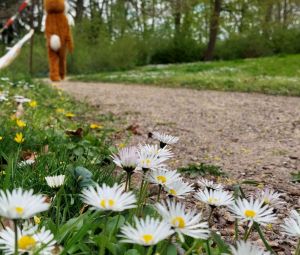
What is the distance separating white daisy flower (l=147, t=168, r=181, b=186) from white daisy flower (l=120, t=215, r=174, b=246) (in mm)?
299

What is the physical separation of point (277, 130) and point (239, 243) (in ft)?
13.6

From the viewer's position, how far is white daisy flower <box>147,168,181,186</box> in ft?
3.43

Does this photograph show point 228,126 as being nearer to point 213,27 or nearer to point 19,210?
point 19,210

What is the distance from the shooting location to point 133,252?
111 cm

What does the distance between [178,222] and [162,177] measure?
306 mm

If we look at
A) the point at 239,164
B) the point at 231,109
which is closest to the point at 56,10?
the point at 231,109

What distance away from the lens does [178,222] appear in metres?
0.76

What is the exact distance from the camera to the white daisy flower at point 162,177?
1045 mm

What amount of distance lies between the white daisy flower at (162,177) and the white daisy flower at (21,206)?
373mm

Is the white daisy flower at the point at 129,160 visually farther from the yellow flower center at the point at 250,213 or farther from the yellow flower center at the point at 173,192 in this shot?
the yellow flower center at the point at 250,213

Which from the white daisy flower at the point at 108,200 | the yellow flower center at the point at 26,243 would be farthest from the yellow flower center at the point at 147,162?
the yellow flower center at the point at 26,243

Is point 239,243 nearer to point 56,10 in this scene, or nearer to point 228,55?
point 56,10

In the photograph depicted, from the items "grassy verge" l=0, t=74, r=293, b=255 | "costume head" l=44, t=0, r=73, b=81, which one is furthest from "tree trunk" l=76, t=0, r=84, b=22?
"grassy verge" l=0, t=74, r=293, b=255

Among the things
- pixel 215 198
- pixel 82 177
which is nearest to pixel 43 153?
pixel 82 177
